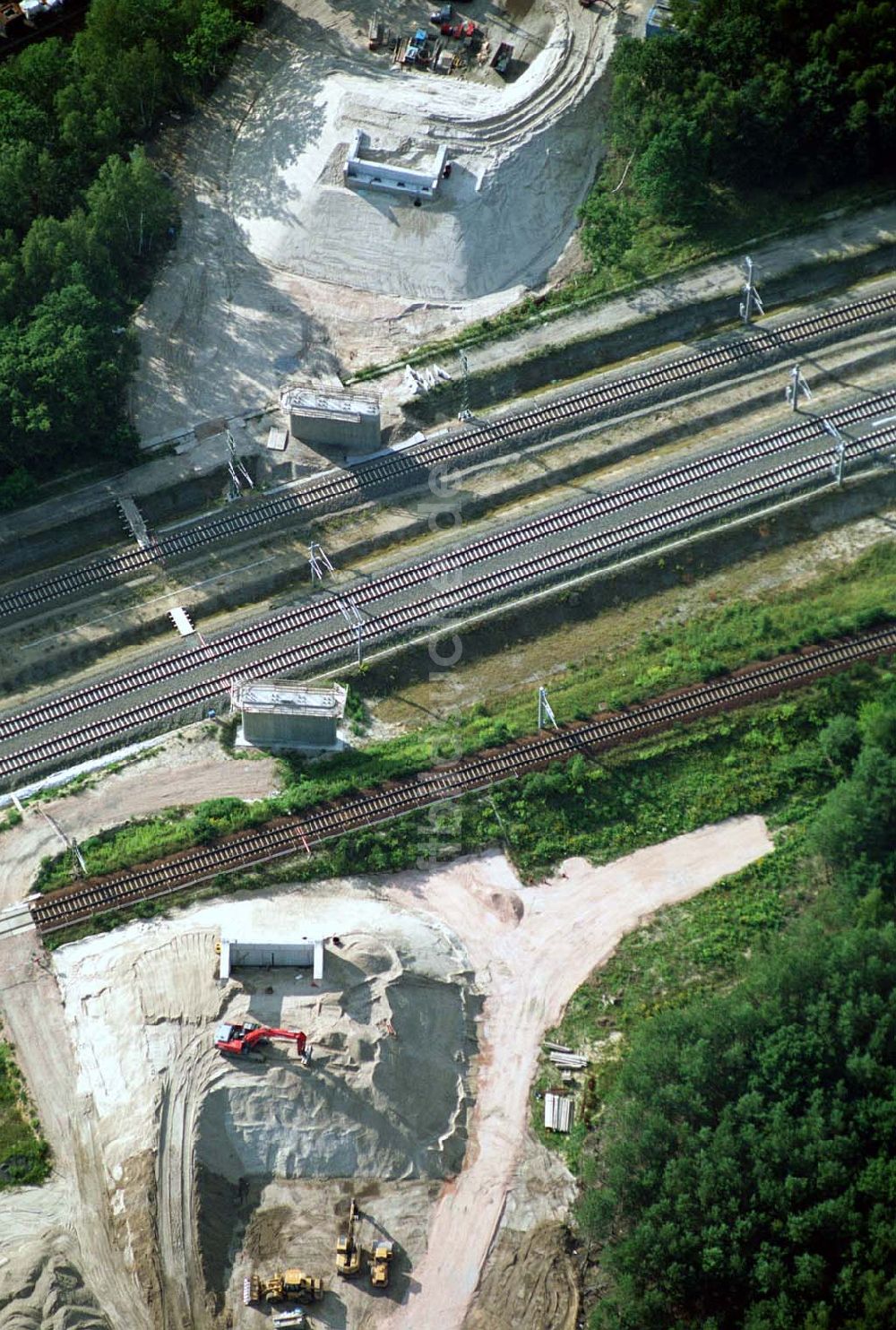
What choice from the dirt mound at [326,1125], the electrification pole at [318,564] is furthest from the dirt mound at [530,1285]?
the electrification pole at [318,564]

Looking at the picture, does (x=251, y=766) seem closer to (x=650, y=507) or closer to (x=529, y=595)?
(x=529, y=595)

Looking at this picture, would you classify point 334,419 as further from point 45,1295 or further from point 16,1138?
point 45,1295

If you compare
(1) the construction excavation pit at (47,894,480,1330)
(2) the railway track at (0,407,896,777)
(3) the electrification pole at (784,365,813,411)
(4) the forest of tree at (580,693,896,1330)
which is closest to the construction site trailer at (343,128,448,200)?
(2) the railway track at (0,407,896,777)

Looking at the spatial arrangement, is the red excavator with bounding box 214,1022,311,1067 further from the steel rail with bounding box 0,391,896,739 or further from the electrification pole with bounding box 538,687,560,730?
the steel rail with bounding box 0,391,896,739

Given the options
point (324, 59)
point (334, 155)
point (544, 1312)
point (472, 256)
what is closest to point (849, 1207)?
point (544, 1312)

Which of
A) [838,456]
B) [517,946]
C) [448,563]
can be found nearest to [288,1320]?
[517,946]

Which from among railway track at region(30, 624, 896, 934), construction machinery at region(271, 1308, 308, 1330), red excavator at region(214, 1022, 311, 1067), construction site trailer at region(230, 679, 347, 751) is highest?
construction site trailer at region(230, 679, 347, 751)

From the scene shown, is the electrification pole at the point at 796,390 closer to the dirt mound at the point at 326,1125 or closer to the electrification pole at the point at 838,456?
the electrification pole at the point at 838,456
